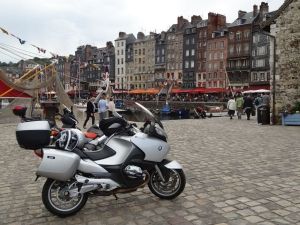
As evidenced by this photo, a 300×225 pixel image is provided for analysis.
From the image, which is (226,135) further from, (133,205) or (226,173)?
(133,205)

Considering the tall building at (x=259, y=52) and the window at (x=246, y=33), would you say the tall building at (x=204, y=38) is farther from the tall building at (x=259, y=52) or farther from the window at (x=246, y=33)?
the tall building at (x=259, y=52)

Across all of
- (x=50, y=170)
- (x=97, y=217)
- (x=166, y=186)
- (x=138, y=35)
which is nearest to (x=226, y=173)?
(x=166, y=186)

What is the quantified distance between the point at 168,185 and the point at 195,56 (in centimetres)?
7892

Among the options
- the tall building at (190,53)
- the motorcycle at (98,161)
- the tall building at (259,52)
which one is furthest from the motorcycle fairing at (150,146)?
the tall building at (190,53)

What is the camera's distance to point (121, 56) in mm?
104250

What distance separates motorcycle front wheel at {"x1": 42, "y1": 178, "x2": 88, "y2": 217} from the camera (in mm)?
4879

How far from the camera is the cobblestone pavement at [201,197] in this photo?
192 inches

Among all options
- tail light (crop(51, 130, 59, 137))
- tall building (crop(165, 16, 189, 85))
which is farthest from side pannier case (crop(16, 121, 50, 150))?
tall building (crop(165, 16, 189, 85))

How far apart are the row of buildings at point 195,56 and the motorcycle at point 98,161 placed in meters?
47.4

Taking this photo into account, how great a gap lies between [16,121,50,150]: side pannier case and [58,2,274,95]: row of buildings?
4762cm

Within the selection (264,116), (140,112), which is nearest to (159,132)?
(140,112)

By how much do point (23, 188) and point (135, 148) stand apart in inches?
94.2

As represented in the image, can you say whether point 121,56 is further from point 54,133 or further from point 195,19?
point 54,133

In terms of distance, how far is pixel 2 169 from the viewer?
795 cm
